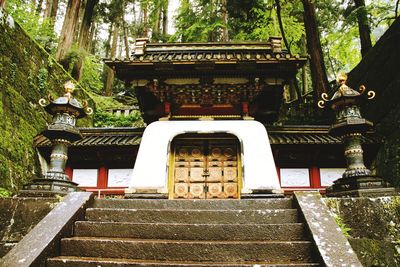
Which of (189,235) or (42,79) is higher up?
(42,79)

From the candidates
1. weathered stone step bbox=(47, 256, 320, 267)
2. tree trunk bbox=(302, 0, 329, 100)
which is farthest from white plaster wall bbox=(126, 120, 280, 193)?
tree trunk bbox=(302, 0, 329, 100)

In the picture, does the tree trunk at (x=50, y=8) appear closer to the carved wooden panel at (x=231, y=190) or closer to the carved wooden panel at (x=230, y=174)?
the carved wooden panel at (x=230, y=174)

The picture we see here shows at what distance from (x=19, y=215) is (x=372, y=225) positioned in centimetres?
482

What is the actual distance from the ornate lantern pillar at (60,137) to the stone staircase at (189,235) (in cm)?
122

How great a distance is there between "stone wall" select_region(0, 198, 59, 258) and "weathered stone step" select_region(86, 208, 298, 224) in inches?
32.8

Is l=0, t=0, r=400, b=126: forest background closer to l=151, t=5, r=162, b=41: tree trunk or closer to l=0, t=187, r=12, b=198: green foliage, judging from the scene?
l=151, t=5, r=162, b=41: tree trunk

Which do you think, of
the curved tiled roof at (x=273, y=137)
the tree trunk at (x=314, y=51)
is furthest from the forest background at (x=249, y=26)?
the curved tiled roof at (x=273, y=137)

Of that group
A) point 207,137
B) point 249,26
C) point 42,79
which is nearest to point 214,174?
point 207,137

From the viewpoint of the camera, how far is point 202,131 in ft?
26.2

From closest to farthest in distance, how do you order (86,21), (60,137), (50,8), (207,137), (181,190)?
(60,137) → (181,190) → (207,137) → (86,21) → (50,8)

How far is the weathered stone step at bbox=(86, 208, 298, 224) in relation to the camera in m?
4.20

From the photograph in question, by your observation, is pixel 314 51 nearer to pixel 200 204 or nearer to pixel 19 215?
pixel 200 204

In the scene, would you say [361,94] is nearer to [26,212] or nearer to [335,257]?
[335,257]

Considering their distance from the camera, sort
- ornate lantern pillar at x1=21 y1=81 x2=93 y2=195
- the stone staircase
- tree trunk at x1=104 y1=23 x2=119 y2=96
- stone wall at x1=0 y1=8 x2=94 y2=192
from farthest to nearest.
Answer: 1. tree trunk at x1=104 y1=23 x2=119 y2=96
2. stone wall at x1=0 y1=8 x2=94 y2=192
3. ornate lantern pillar at x1=21 y1=81 x2=93 y2=195
4. the stone staircase
